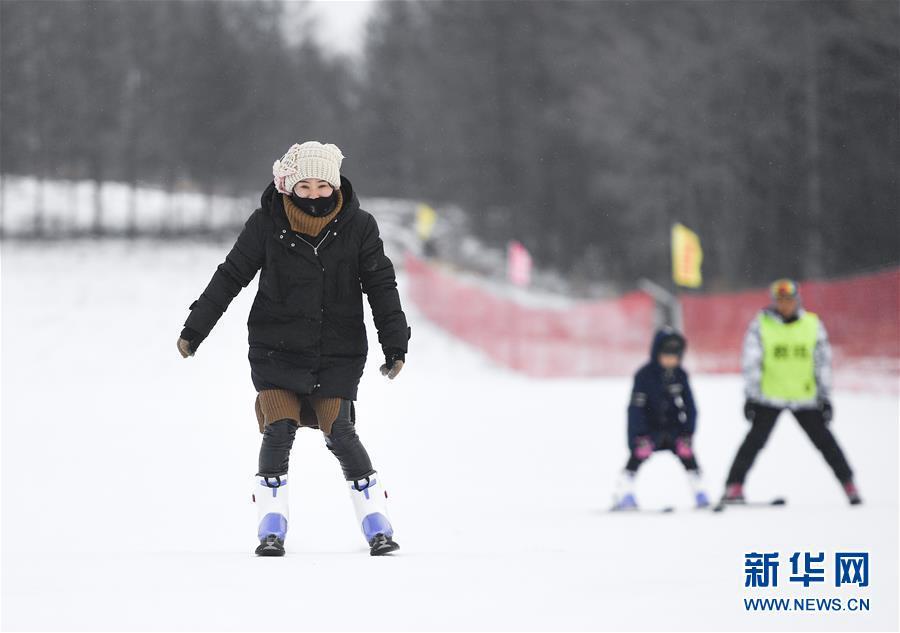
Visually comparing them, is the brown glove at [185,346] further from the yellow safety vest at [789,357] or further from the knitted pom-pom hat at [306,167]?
the yellow safety vest at [789,357]

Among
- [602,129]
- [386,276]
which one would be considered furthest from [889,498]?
[602,129]

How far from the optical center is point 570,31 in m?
54.7

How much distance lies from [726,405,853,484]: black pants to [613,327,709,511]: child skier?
1.45 feet

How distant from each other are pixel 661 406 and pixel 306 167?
4.71 metres

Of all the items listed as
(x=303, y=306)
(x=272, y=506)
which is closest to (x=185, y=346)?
(x=303, y=306)

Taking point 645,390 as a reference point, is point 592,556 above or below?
below

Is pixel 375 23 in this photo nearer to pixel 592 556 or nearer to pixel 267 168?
pixel 267 168

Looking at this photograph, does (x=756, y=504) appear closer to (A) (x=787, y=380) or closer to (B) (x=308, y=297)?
(A) (x=787, y=380)

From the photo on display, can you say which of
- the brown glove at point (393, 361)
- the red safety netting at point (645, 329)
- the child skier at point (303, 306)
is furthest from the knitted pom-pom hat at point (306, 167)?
the red safety netting at point (645, 329)

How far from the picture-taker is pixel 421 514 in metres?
9.28

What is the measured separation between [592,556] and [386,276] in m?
1.62

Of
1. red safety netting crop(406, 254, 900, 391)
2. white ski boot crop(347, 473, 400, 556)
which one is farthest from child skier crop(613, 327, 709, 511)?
red safety netting crop(406, 254, 900, 391)

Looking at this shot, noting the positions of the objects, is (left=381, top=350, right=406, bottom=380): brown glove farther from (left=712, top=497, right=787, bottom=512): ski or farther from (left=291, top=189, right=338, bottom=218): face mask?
(left=712, top=497, right=787, bottom=512): ski

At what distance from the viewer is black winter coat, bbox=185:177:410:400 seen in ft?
18.2
